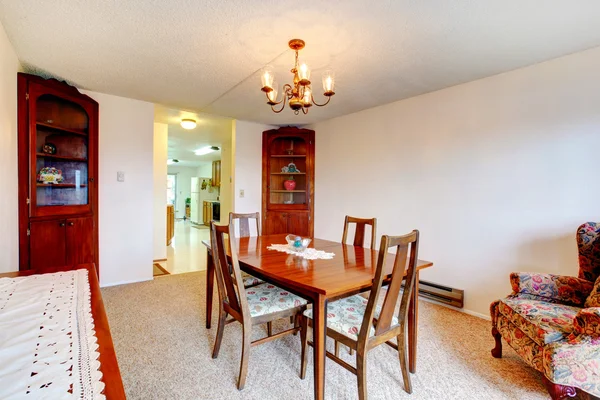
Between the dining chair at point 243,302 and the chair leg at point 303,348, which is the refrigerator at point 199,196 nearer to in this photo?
the dining chair at point 243,302

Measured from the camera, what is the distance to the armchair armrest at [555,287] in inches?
73.7

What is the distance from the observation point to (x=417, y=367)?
1.94 metres

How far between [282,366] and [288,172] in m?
3.08

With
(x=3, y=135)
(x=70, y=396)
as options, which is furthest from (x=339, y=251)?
(x=3, y=135)

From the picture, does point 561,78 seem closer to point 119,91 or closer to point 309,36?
point 309,36

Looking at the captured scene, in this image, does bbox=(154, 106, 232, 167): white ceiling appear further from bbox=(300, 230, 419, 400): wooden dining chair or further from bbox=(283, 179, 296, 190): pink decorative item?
bbox=(300, 230, 419, 400): wooden dining chair

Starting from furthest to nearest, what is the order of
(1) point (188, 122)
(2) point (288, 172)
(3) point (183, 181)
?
(3) point (183, 181), (2) point (288, 172), (1) point (188, 122)

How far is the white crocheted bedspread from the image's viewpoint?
2.10 ft

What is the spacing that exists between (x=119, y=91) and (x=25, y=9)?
1470mm

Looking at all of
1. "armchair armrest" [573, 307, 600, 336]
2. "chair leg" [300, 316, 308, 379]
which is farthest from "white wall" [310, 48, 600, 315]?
"chair leg" [300, 316, 308, 379]

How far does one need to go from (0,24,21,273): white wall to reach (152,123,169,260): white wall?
2.31 m

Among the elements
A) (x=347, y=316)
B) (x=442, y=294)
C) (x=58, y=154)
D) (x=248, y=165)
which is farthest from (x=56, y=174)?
(x=442, y=294)

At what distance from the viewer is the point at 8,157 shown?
7.09ft

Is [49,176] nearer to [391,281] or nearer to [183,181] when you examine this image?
[391,281]
